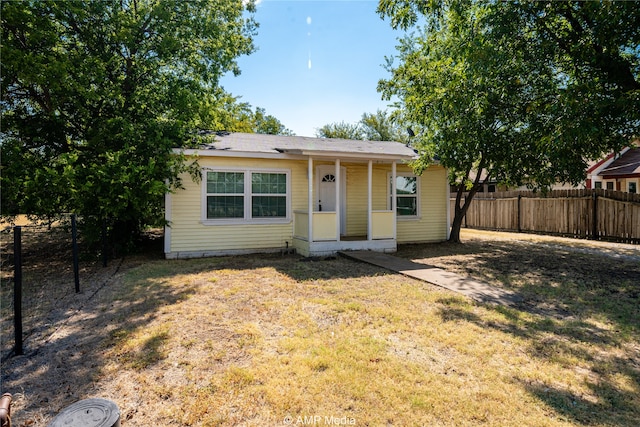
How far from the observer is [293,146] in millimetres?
10633

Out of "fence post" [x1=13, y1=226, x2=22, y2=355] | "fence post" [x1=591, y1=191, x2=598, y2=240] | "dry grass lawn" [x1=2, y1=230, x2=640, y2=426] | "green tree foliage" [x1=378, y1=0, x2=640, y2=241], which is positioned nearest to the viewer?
"dry grass lawn" [x1=2, y1=230, x2=640, y2=426]

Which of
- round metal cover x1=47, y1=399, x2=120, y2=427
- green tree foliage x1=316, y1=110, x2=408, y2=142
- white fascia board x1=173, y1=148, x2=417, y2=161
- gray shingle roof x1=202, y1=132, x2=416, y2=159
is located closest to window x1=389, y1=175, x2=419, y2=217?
gray shingle roof x1=202, y1=132, x2=416, y2=159

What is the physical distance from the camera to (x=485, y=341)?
3971mm

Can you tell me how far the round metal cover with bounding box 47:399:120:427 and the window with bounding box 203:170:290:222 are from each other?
7.79m

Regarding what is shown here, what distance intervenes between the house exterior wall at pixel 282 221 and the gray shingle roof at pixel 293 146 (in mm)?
418

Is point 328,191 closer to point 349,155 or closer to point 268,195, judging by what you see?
point 268,195

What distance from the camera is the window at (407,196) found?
12.1 meters

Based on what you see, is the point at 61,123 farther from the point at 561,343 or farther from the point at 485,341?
the point at 561,343

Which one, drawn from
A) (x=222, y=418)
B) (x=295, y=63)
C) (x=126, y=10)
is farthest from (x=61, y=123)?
(x=222, y=418)

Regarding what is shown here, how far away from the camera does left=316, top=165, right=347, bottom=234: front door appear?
11.2 meters

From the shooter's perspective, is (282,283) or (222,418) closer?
(222,418)

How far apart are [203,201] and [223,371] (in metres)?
6.93

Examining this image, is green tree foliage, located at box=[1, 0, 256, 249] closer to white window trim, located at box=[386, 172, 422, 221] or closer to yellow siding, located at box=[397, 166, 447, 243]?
white window trim, located at box=[386, 172, 422, 221]

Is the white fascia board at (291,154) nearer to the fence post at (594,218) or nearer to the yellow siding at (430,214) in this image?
the yellow siding at (430,214)
